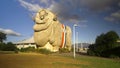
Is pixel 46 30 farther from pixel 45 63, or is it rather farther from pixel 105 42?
pixel 45 63

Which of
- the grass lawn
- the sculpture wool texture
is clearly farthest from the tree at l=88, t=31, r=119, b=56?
the grass lawn

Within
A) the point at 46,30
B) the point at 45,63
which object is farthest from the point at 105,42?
the point at 45,63

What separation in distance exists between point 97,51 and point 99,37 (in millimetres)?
3130

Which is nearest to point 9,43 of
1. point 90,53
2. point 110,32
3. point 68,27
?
point 68,27

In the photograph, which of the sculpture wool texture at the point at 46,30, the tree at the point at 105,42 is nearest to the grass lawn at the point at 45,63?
the tree at the point at 105,42

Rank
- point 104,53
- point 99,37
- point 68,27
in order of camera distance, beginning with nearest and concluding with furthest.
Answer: point 104,53 < point 99,37 < point 68,27

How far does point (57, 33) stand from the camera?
49938 millimetres

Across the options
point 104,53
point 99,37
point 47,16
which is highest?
point 47,16

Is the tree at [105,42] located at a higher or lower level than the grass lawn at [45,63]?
higher

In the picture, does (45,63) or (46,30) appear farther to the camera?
(46,30)

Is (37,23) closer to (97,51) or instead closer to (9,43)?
(97,51)

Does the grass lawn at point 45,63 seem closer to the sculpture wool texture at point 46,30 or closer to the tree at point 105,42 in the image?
the tree at point 105,42

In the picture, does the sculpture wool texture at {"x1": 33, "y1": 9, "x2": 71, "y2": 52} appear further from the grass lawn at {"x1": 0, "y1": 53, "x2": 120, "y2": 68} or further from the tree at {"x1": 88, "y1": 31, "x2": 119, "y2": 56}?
the grass lawn at {"x1": 0, "y1": 53, "x2": 120, "y2": 68}

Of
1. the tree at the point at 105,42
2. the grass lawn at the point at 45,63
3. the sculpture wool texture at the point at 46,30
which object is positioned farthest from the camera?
the sculpture wool texture at the point at 46,30
